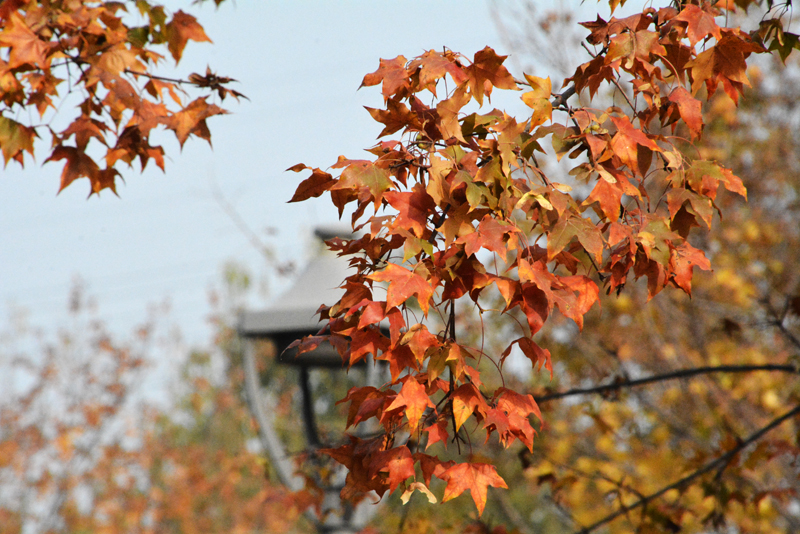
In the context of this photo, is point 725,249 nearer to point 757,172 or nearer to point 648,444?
point 757,172

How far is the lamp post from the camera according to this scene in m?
3.89

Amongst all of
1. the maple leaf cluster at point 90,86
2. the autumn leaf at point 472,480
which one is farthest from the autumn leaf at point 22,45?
the autumn leaf at point 472,480

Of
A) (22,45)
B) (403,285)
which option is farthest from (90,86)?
(403,285)

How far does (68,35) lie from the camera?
82.4 inches

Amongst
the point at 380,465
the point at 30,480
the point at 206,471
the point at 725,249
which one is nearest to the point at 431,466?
the point at 380,465

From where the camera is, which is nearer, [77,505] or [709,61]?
[709,61]

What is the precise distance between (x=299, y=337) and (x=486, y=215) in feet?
10.2

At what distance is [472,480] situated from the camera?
1.33 meters

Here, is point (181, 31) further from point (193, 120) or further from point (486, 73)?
point (486, 73)

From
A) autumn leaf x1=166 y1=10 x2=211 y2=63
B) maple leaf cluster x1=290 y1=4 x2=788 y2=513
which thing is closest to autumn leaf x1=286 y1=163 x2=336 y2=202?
maple leaf cluster x1=290 y1=4 x2=788 y2=513

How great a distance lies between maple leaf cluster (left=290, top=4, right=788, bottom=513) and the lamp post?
2.37 meters

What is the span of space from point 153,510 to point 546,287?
1106cm

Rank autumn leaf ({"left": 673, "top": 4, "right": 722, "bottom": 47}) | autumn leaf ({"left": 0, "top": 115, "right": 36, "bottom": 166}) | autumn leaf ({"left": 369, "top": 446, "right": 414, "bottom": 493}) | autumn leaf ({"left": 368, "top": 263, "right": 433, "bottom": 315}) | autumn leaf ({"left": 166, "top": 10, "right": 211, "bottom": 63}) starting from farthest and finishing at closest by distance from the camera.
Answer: autumn leaf ({"left": 166, "top": 10, "right": 211, "bottom": 63}), autumn leaf ({"left": 0, "top": 115, "right": 36, "bottom": 166}), autumn leaf ({"left": 673, "top": 4, "right": 722, "bottom": 47}), autumn leaf ({"left": 369, "top": 446, "right": 414, "bottom": 493}), autumn leaf ({"left": 368, "top": 263, "right": 433, "bottom": 315})

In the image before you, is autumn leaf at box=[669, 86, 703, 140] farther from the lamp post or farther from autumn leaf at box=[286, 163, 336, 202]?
the lamp post
